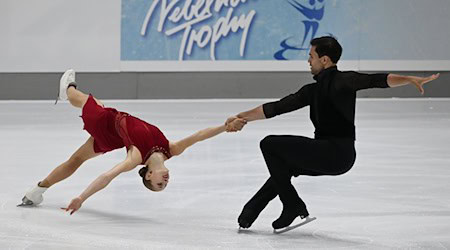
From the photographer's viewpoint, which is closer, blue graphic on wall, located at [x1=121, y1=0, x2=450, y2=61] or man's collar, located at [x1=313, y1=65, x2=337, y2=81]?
Result: man's collar, located at [x1=313, y1=65, x2=337, y2=81]

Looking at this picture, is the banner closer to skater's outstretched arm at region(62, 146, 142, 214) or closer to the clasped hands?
skater's outstretched arm at region(62, 146, 142, 214)

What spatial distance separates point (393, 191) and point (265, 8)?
967cm

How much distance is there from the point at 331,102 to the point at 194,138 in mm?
874

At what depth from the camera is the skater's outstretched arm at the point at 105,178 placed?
4027 mm

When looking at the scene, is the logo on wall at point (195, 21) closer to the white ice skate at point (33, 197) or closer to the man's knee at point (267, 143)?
the white ice skate at point (33, 197)

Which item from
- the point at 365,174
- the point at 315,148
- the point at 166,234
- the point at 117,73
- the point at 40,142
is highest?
the point at 315,148

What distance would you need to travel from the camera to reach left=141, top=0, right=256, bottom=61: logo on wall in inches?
578

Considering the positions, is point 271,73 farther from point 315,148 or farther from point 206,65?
point 315,148

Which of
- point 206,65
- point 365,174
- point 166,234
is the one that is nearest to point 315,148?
point 166,234

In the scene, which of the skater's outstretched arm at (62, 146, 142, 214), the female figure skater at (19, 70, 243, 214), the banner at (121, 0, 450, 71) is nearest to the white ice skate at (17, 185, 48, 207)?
the female figure skater at (19, 70, 243, 214)

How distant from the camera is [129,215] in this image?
4.82 meters

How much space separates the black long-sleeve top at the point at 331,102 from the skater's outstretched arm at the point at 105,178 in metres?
0.75

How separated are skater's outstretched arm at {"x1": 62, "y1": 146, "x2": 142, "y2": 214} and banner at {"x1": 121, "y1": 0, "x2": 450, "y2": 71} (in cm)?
1031

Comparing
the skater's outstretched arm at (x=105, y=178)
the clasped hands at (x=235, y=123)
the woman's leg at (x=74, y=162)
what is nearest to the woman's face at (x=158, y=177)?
the skater's outstretched arm at (x=105, y=178)
